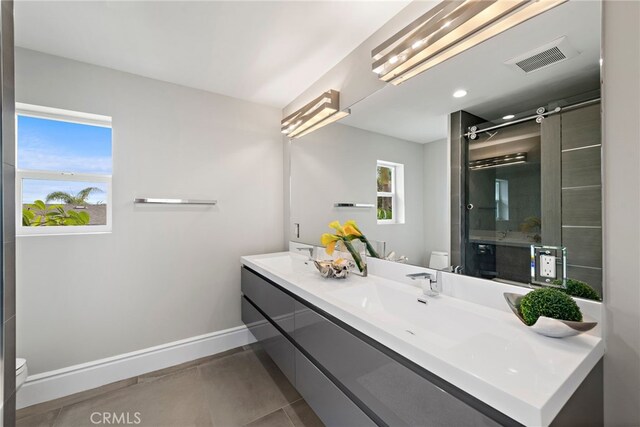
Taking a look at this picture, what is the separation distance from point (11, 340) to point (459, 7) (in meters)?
2.45

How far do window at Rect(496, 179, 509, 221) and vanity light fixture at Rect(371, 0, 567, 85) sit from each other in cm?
61

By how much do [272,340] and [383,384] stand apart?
108 centimetres

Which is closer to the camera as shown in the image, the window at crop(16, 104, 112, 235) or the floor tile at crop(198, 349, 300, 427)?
the floor tile at crop(198, 349, 300, 427)

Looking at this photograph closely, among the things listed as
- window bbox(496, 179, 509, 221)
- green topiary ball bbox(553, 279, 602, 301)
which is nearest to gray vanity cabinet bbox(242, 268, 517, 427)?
green topiary ball bbox(553, 279, 602, 301)

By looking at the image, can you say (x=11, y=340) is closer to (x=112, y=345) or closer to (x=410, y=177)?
(x=112, y=345)

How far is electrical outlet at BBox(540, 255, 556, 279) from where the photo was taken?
95cm

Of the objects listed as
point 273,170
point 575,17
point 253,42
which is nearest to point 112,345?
point 273,170

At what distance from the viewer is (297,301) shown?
1.44m

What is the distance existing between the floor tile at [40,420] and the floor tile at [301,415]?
1421mm

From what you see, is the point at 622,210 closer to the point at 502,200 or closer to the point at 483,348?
the point at 502,200

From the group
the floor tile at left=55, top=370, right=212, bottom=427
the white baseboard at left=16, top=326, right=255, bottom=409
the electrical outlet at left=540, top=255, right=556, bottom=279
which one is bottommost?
the floor tile at left=55, top=370, right=212, bottom=427

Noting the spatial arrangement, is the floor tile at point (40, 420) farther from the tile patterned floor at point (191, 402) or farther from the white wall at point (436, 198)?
the white wall at point (436, 198)

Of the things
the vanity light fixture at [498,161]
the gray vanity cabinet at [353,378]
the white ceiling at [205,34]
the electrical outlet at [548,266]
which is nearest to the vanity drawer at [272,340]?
the gray vanity cabinet at [353,378]

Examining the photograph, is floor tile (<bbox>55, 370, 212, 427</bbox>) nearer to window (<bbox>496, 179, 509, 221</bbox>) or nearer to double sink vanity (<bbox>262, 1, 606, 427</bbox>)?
double sink vanity (<bbox>262, 1, 606, 427</bbox>)
